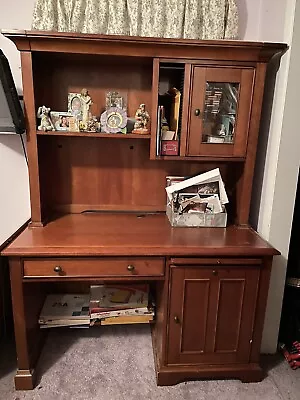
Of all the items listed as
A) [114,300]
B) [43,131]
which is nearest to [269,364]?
[114,300]

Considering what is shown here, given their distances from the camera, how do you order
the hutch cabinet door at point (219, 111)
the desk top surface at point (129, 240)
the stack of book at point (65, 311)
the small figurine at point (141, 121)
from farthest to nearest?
the stack of book at point (65, 311)
the small figurine at point (141, 121)
the hutch cabinet door at point (219, 111)
the desk top surface at point (129, 240)

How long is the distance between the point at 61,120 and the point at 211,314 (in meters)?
1.22

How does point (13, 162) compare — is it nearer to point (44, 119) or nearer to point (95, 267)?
point (44, 119)

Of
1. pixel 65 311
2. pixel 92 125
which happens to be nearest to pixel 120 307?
pixel 65 311

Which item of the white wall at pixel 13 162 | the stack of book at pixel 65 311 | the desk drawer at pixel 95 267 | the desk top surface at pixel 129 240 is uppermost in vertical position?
the white wall at pixel 13 162

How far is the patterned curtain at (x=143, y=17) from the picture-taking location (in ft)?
5.33

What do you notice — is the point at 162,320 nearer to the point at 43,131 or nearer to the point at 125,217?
the point at 125,217

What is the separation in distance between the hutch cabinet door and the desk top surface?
413 mm

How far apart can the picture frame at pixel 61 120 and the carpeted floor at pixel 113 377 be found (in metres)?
1.24

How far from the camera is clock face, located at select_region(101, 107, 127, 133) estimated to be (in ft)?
5.37

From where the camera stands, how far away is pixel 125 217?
1849 mm

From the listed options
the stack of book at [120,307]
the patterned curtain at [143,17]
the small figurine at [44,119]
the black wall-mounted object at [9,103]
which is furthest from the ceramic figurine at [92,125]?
the stack of book at [120,307]

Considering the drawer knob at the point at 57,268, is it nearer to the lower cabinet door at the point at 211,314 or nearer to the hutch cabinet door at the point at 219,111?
the lower cabinet door at the point at 211,314

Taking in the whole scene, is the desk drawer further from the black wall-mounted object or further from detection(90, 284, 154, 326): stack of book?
the black wall-mounted object
